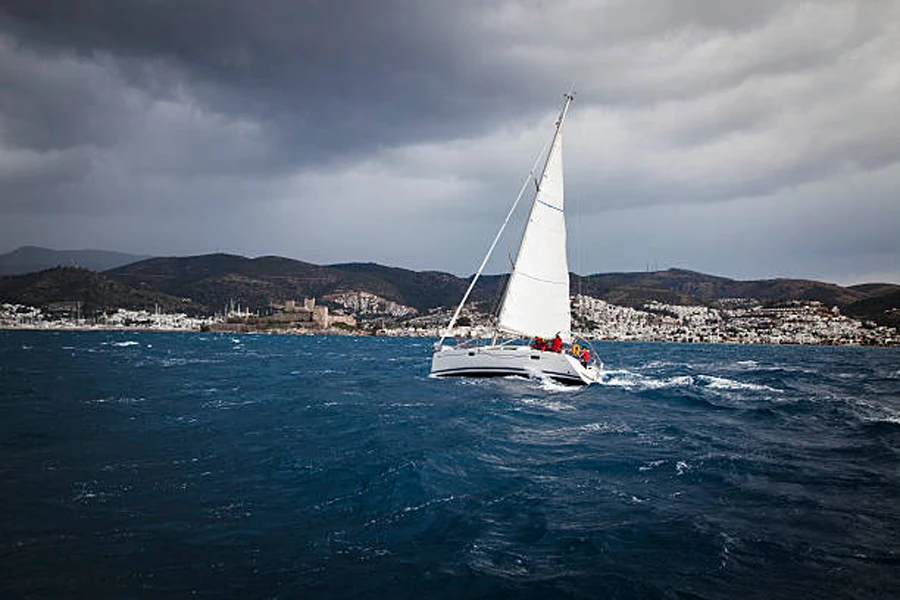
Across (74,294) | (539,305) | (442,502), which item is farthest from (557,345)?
(74,294)

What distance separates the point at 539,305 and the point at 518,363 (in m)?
3.81

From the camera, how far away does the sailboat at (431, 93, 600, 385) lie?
27.6 metres

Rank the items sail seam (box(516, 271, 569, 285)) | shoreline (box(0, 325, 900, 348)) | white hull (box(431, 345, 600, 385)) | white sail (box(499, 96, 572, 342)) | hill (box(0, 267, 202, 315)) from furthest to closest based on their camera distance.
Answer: hill (box(0, 267, 202, 315)), shoreline (box(0, 325, 900, 348)), sail seam (box(516, 271, 569, 285)), white sail (box(499, 96, 572, 342)), white hull (box(431, 345, 600, 385))

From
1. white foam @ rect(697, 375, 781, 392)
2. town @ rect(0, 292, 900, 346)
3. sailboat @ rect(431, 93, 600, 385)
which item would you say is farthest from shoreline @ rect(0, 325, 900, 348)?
sailboat @ rect(431, 93, 600, 385)

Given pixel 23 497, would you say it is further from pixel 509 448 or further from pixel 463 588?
pixel 509 448

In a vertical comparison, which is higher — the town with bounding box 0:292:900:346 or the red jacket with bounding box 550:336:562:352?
the red jacket with bounding box 550:336:562:352

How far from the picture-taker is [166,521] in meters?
8.47

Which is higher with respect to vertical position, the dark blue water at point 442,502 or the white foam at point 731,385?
the dark blue water at point 442,502

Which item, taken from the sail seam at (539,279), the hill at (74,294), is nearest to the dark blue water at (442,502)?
the sail seam at (539,279)

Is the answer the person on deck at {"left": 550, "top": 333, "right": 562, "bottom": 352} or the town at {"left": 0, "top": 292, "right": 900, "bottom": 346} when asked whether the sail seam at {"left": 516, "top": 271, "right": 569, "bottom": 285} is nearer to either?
the person on deck at {"left": 550, "top": 333, "right": 562, "bottom": 352}

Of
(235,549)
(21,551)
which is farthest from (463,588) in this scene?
(21,551)

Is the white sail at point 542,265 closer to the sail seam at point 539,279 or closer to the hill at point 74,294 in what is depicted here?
the sail seam at point 539,279

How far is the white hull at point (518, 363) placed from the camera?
27250mm

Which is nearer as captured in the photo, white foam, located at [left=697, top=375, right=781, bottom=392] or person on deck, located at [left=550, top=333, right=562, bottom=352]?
person on deck, located at [left=550, top=333, right=562, bottom=352]
